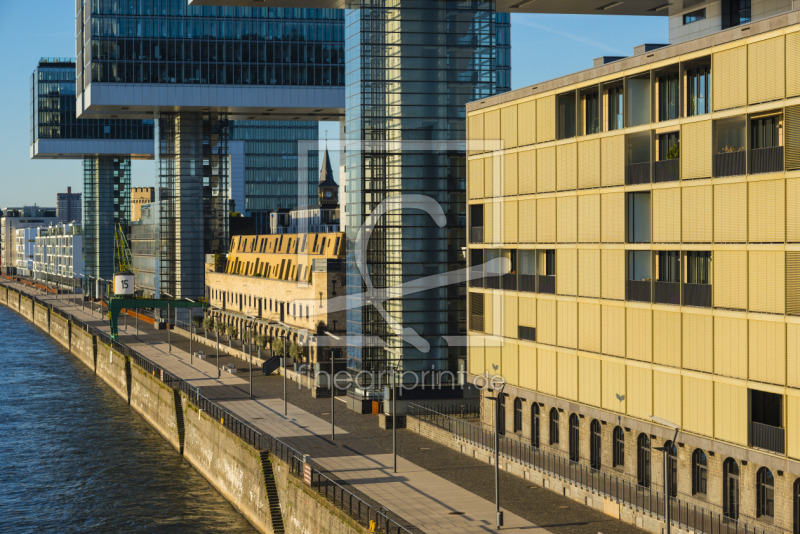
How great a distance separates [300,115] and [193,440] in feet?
270

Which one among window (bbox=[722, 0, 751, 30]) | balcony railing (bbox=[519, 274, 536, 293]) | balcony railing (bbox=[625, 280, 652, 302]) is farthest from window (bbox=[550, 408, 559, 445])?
window (bbox=[722, 0, 751, 30])

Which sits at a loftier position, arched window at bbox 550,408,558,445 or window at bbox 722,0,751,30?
window at bbox 722,0,751,30

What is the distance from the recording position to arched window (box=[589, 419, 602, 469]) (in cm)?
5041

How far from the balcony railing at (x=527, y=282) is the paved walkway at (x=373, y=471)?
10898 mm

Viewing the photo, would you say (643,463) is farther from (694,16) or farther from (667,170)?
(694,16)

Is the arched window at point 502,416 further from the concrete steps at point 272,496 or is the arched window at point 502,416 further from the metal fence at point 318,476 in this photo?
the concrete steps at point 272,496

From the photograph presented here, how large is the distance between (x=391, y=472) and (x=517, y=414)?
878 cm

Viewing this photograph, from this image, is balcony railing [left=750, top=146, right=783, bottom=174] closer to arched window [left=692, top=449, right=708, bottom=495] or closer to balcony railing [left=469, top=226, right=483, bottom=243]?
arched window [left=692, top=449, right=708, bottom=495]

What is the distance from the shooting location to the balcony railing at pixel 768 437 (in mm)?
39000

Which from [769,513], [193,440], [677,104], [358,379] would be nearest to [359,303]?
[358,379]

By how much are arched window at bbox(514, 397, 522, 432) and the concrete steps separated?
13268mm

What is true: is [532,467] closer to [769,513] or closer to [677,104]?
[769,513]

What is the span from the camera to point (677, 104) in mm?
45125

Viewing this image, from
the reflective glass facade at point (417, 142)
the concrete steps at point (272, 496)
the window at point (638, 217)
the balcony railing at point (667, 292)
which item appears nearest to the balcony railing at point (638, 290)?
the balcony railing at point (667, 292)
